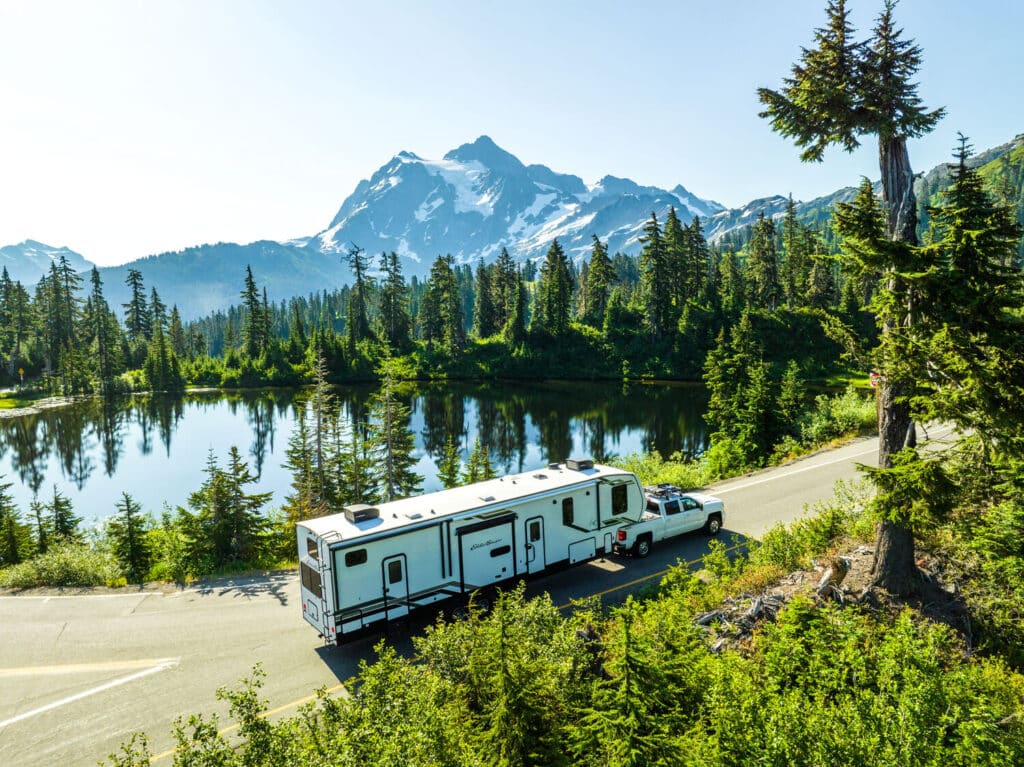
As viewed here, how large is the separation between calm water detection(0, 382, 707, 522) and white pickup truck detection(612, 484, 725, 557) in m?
20.9

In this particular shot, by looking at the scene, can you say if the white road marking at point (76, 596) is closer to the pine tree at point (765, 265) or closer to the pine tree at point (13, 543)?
the pine tree at point (13, 543)

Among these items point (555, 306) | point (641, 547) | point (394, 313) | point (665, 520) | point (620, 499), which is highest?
point (394, 313)

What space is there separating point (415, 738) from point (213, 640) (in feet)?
34.9

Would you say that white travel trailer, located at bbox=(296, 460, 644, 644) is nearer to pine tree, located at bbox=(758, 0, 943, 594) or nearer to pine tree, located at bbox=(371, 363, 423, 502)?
pine tree, located at bbox=(758, 0, 943, 594)

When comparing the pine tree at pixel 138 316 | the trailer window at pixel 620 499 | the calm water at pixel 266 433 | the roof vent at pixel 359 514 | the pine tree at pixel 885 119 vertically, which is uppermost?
the pine tree at pixel 138 316

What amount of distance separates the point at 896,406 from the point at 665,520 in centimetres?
884

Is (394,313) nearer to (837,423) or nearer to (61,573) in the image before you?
(837,423)

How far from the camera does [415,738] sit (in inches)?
242

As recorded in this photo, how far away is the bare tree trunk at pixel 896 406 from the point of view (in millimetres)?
11469

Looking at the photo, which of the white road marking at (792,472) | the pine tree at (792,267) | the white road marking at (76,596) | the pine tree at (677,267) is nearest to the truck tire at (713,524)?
the white road marking at (792,472)

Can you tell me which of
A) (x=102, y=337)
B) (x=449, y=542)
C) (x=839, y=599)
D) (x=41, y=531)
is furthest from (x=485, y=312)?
(x=839, y=599)

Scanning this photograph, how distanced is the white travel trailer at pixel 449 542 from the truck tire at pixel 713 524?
13.6 ft

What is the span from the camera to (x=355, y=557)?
42.2ft

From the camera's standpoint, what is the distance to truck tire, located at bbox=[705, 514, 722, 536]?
2006 cm
